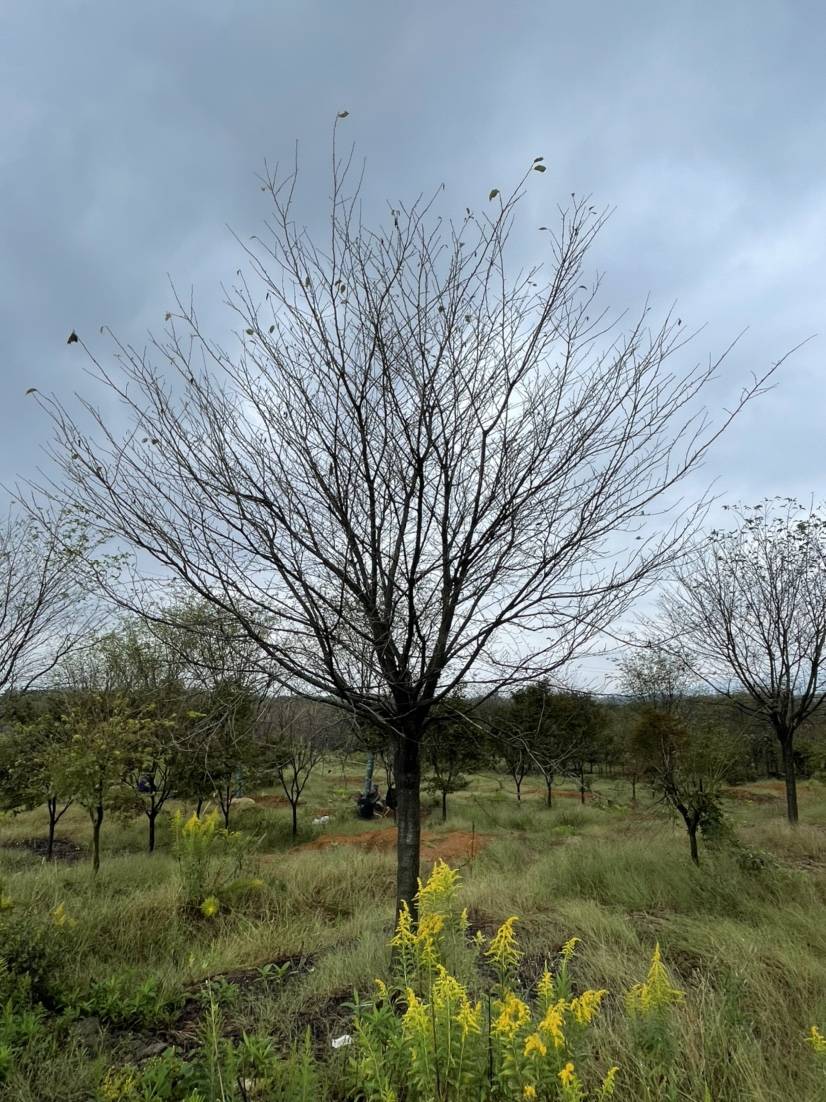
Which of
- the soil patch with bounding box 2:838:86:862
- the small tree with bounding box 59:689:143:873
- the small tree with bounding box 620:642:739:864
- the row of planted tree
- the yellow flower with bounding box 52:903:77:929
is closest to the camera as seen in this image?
the row of planted tree

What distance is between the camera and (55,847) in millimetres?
14852

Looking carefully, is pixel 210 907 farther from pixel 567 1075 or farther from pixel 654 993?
pixel 567 1075

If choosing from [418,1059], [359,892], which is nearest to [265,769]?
[359,892]

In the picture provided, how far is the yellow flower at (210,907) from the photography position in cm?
613

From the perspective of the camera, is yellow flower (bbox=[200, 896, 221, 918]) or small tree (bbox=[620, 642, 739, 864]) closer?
yellow flower (bbox=[200, 896, 221, 918])

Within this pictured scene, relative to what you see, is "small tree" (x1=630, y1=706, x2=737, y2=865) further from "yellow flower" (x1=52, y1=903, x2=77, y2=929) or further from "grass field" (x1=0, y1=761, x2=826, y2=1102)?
"yellow flower" (x1=52, y1=903, x2=77, y2=929)

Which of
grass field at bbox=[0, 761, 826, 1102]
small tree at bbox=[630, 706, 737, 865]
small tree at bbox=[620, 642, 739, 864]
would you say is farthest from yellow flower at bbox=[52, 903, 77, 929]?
small tree at bbox=[630, 706, 737, 865]

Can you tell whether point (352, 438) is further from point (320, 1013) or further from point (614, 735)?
point (614, 735)

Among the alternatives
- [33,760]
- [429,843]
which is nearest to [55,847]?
[33,760]

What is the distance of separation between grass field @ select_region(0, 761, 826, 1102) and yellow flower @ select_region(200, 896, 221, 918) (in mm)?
68

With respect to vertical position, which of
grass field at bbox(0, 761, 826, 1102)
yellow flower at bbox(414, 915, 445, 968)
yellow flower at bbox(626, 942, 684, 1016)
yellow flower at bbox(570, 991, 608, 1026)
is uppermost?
yellow flower at bbox(414, 915, 445, 968)

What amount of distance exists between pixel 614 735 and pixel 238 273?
26.1m

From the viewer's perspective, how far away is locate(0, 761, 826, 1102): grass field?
2658mm

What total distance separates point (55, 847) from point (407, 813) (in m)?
15.0
